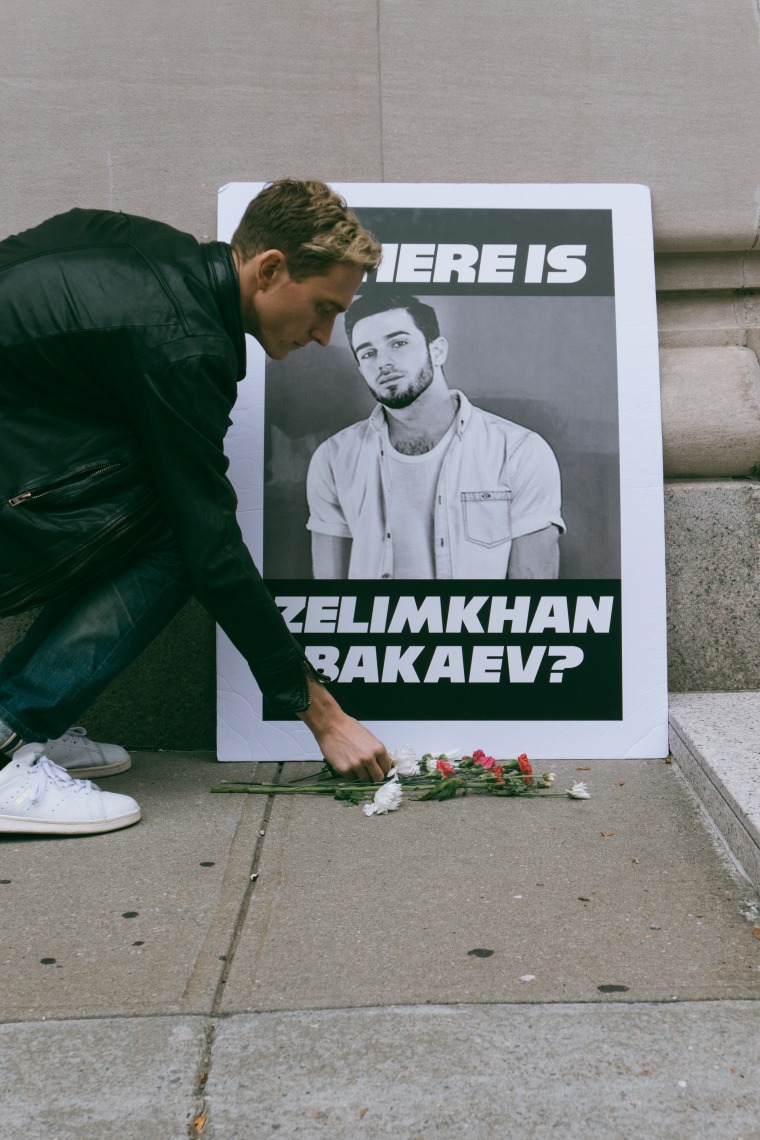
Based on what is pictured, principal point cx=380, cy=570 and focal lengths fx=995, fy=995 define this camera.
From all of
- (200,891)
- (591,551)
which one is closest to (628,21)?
(591,551)

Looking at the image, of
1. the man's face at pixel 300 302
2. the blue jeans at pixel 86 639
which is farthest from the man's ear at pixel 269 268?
the blue jeans at pixel 86 639

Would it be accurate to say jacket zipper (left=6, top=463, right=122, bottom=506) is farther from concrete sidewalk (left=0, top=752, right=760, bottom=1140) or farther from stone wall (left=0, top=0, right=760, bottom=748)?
stone wall (left=0, top=0, right=760, bottom=748)

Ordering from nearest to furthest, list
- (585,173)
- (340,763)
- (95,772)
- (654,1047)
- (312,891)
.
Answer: (654,1047)
(312,891)
(340,763)
(95,772)
(585,173)

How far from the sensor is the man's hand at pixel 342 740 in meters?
2.05

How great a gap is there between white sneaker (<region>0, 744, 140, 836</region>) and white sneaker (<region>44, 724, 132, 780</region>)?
281 millimetres

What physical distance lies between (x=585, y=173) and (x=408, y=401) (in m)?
0.79

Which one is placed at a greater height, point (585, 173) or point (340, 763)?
point (585, 173)

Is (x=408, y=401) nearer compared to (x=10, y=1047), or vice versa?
(x=10, y=1047)

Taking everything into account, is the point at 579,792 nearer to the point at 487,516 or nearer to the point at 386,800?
the point at 386,800

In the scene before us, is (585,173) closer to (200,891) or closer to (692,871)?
(692,871)

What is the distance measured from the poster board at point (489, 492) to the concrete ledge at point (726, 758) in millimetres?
111

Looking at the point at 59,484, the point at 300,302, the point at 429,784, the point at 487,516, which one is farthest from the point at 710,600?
the point at 59,484

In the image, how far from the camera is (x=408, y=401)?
2.43 meters

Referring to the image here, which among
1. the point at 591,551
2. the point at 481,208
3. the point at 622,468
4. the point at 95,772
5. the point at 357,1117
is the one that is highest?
the point at 481,208
